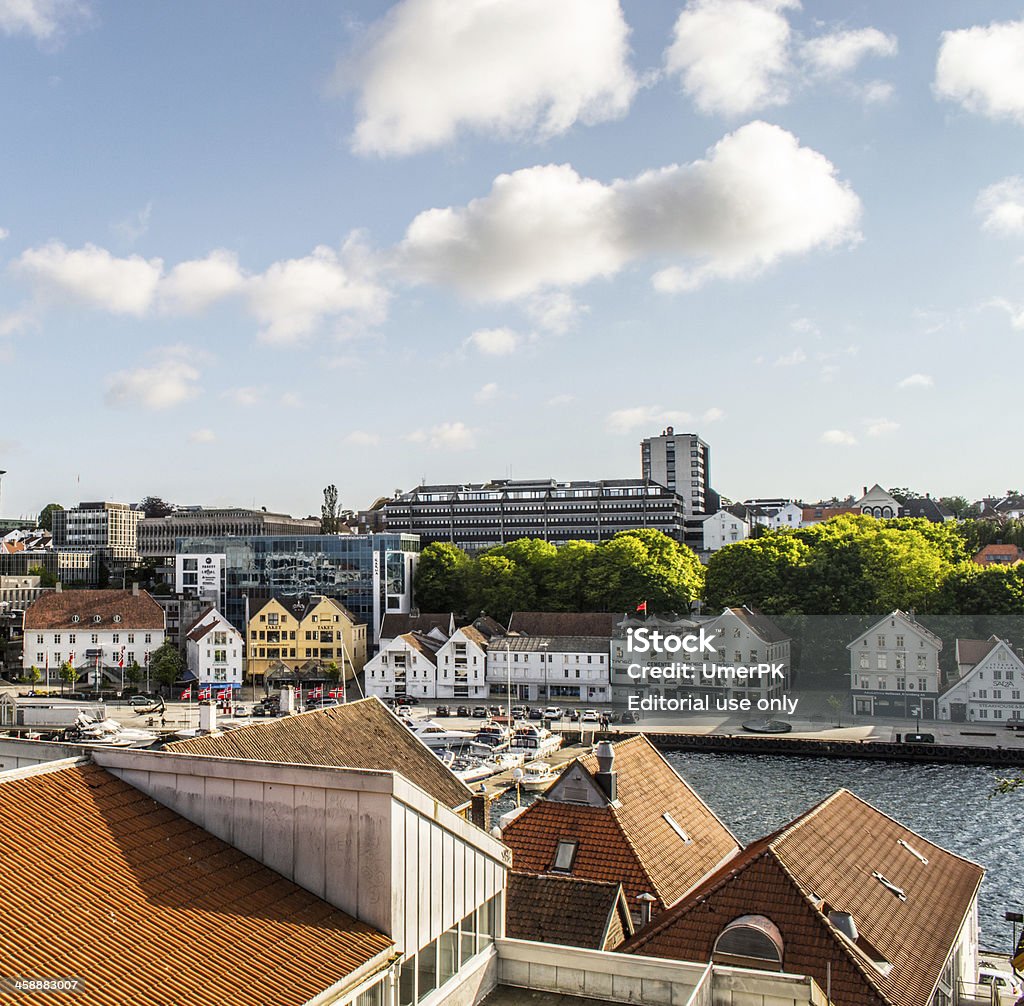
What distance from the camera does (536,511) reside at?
126 meters

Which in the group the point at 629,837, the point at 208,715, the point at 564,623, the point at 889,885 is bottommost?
the point at 889,885

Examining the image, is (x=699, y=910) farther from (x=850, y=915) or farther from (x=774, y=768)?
(x=774, y=768)

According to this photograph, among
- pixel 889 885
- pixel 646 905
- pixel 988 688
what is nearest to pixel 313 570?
pixel 988 688

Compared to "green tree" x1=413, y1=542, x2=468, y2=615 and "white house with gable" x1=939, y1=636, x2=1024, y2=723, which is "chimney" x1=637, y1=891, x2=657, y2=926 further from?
"green tree" x1=413, y1=542, x2=468, y2=615

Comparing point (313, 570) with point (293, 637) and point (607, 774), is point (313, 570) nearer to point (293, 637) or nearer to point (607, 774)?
point (293, 637)

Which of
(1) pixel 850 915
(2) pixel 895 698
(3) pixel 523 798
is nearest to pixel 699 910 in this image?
(1) pixel 850 915

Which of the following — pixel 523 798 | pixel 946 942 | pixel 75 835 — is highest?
pixel 75 835

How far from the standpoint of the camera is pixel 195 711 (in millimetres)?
75250

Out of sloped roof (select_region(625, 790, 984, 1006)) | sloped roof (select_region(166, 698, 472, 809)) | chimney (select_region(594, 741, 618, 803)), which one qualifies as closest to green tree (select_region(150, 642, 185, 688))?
sloped roof (select_region(166, 698, 472, 809))

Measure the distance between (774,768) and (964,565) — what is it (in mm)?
34440

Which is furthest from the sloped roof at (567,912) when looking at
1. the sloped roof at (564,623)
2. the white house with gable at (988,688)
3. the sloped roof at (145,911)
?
the sloped roof at (564,623)

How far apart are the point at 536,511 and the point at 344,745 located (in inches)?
4008

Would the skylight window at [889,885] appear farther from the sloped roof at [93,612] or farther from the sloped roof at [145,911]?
the sloped roof at [93,612]

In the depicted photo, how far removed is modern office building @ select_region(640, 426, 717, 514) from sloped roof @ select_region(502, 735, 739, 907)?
382 ft
